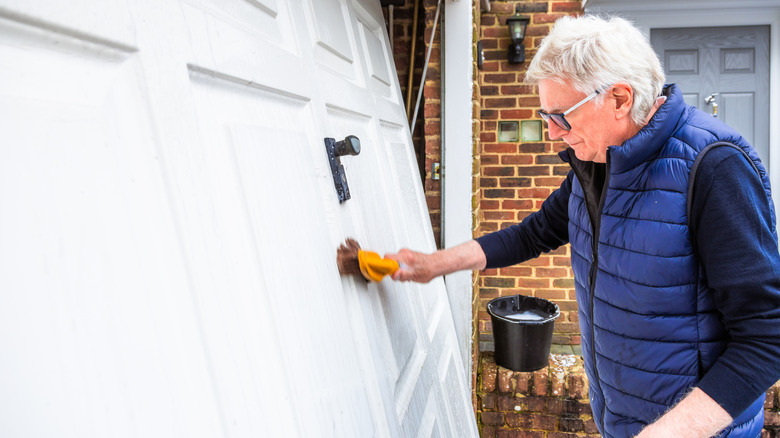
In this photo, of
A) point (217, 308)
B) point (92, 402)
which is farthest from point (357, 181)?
point (92, 402)

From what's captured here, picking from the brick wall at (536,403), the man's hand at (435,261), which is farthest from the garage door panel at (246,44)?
the brick wall at (536,403)

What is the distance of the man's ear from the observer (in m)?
1.30

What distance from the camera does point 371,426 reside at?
115 cm

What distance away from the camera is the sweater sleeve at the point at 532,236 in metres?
1.87

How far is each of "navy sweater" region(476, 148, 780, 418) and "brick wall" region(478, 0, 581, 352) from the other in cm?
267

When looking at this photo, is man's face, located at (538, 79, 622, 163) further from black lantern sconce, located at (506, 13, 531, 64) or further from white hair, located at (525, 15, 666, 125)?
black lantern sconce, located at (506, 13, 531, 64)

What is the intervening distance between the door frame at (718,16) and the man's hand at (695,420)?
10.4 feet

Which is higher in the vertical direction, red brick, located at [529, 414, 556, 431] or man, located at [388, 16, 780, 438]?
man, located at [388, 16, 780, 438]

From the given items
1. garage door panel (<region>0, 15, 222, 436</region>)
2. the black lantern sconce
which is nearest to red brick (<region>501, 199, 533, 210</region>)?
the black lantern sconce

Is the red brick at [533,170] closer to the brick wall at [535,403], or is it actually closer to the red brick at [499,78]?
the red brick at [499,78]

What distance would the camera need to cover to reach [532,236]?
1.94 meters

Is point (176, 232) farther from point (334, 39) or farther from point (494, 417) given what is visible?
point (494, 417)

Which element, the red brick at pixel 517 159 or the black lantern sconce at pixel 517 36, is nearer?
the black lantern sconce at pixel 517 36

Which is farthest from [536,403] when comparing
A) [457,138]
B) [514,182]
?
[457,138]
